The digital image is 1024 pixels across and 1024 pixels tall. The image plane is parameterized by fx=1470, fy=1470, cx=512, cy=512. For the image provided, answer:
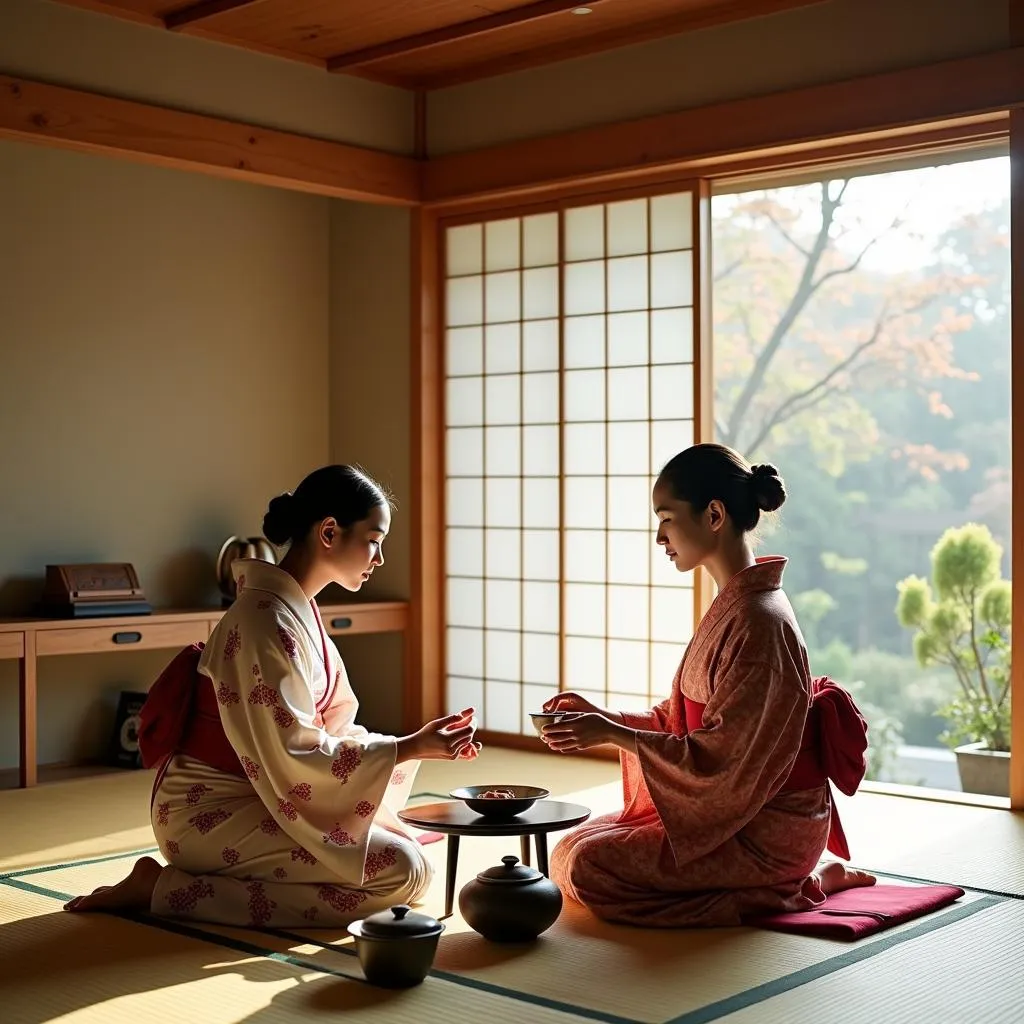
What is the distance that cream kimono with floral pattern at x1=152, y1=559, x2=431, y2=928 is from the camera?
3320mm

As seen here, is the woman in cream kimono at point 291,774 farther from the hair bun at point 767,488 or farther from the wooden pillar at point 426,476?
the wooden pillar at point 426,476

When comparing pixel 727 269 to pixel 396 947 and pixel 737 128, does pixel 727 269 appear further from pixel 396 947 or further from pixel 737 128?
pixel 396 947

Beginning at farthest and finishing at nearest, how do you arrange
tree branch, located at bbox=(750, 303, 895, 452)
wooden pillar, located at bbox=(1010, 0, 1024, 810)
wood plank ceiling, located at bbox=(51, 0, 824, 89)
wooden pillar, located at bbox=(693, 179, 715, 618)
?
tree branch, located at bbox=(750, 303, 895, 452), wooden pillar, located at bbox=(693, 179, 715, 618), wood plank ceiling, located at bbox=(51, 0, 824, 89), wooden pillar, located at bbox=(1010, 0, 1024, 810)

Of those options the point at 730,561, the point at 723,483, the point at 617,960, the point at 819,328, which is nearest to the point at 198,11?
the point at 723,483

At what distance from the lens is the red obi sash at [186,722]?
3.50 metres

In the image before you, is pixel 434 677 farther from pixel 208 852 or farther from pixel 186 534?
pixel 208 852

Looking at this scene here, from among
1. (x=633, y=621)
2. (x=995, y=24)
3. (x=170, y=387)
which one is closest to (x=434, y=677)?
(x=633, y=621)

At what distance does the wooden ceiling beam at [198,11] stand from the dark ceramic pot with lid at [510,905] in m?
3.36

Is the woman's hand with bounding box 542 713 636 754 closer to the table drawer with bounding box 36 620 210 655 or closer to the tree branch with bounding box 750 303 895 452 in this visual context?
the table drawer with bounding box 36 620 210 655

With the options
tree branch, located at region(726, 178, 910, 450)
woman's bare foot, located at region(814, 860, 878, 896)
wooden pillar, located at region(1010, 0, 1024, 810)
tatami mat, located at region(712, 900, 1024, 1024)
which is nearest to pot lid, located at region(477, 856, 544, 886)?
tatami mat, located at region(712, 900, 1024, 1024)

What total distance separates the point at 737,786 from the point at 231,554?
132 inches

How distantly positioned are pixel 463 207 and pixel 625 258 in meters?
0.89

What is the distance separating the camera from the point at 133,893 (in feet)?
11.4

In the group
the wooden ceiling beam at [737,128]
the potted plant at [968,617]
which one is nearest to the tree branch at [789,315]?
the potted plant at [968,617]
